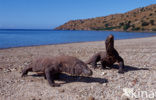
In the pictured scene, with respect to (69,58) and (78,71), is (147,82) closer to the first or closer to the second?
(78,71)

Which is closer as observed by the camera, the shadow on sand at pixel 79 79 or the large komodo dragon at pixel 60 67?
the large komodo dragon at pixel 60 67

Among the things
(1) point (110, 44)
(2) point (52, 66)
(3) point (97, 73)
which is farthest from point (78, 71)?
(1) point (110, 44)

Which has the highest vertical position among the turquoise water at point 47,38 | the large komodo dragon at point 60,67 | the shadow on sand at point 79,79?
the large komodo dragon at point 60,67

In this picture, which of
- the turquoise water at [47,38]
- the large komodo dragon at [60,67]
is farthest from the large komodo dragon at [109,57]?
the turquoise water at [47,38]

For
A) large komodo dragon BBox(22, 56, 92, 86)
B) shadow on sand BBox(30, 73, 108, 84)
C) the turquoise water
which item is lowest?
the turquoise water

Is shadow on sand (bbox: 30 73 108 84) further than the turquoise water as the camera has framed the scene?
No

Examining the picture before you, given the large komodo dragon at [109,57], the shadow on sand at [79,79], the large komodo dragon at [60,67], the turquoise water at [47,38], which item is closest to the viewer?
the large komodo dragon at [60,67]

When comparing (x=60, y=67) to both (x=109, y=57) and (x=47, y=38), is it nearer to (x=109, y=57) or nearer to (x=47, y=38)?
(x=109, y=57)

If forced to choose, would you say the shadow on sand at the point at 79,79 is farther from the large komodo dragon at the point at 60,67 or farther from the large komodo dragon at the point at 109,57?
the large komodo dragon at the point at 109,57

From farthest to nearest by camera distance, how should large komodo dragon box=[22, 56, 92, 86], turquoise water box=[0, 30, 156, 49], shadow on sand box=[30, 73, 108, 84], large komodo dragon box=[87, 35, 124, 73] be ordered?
turquoise water box=[0, 30, 156, 49], large komodo dragon box=[87, 35, 124, 73], shadow on sand box=[30, 73, 108, 84], large komodo dragon box=[22, 56, 92, 86]

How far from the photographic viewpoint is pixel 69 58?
6.96m

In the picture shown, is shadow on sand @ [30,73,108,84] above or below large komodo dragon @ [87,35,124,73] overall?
below

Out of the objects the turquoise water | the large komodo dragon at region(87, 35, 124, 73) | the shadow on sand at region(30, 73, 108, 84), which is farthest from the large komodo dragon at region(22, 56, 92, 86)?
the turquoise water

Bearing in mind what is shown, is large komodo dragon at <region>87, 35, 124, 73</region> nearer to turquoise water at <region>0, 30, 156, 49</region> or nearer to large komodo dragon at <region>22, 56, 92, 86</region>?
large komodo dragon at <region>22, 56, 92, 86</region>
